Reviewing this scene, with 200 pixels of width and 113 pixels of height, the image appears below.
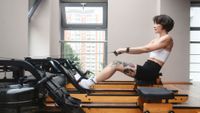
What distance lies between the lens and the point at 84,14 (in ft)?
18.3

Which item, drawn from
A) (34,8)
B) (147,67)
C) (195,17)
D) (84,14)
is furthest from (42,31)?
(195,17)

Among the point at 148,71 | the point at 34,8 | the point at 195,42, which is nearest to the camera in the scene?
the point at 148,71

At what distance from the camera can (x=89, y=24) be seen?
556 cm

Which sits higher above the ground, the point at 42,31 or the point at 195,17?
the point at 195,17

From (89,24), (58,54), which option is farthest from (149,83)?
(89,24)

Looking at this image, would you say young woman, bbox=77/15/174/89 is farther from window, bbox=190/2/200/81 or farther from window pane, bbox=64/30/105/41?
window, bbox=190/2/200/81

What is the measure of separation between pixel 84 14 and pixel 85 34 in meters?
0.41

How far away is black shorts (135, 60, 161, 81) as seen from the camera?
2.92m

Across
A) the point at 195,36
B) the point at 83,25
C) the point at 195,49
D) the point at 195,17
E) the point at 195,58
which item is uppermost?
the point at 195,17

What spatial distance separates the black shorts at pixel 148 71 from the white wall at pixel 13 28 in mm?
1468

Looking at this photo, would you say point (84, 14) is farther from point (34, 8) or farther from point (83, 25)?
point (34, 8)

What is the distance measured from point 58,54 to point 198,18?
112 inches

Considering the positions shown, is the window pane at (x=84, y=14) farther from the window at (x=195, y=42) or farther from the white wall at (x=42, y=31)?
the window at (x=195, y=42)

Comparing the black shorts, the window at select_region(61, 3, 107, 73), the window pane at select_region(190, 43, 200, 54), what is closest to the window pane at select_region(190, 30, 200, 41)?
the window pane at select_region(190, 43, 200, 54)
